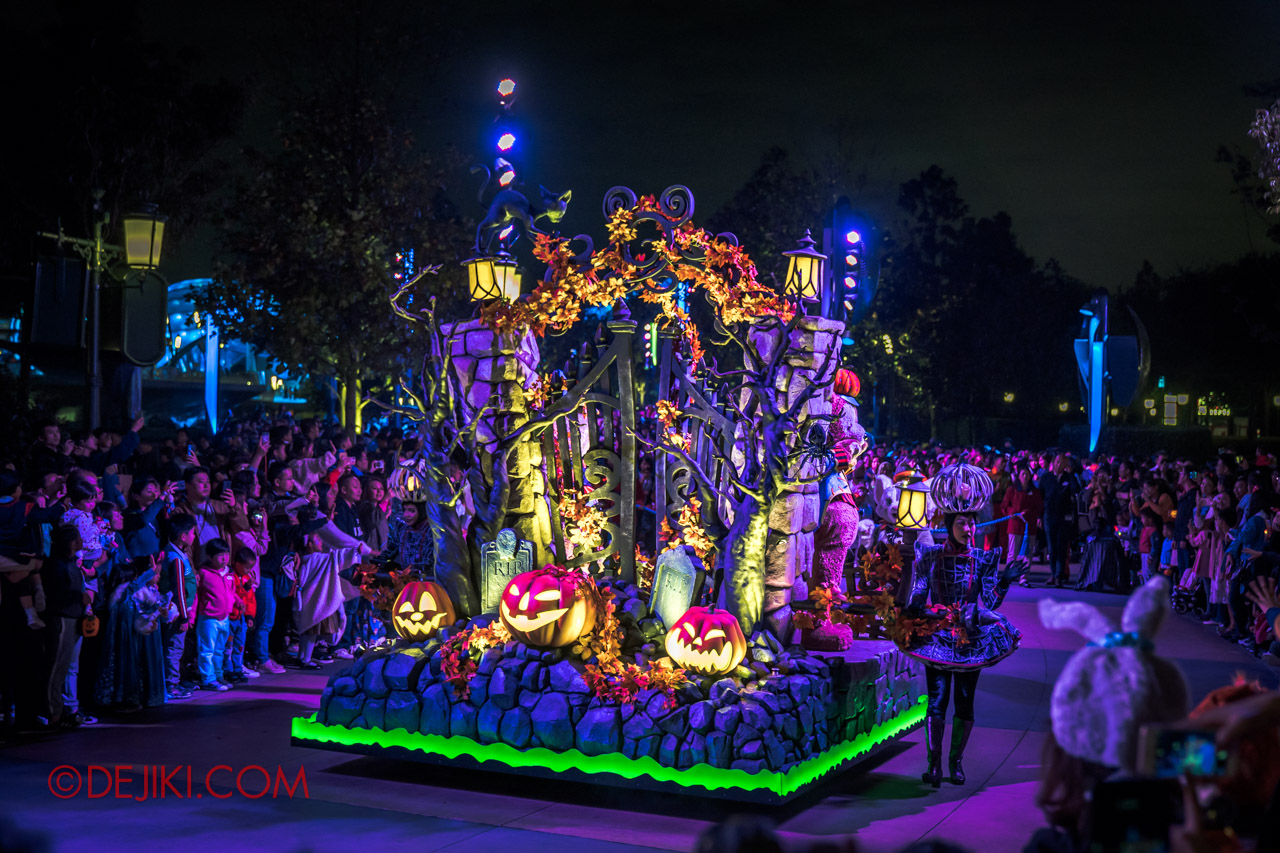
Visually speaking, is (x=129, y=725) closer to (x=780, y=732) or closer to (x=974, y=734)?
(x=780, y=732)

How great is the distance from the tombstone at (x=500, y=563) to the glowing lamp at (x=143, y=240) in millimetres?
3255

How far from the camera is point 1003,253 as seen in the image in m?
43.5

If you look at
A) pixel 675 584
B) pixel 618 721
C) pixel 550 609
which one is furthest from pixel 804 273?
pixel 618 721

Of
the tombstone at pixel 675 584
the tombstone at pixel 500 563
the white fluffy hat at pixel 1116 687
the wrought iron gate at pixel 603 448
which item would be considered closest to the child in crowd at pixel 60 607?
the tombstone at pixel 500 563

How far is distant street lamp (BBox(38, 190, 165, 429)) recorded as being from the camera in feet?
28.0

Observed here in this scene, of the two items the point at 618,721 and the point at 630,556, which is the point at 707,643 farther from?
the point at 630,556

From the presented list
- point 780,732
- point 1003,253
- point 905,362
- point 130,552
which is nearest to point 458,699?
point 780,732

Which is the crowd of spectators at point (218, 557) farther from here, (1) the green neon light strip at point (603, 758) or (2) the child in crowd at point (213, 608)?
(1) the green neon light strip at point (603, 758)

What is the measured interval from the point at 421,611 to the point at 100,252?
411 cm

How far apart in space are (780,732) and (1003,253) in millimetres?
39634

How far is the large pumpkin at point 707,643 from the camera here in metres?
7.12

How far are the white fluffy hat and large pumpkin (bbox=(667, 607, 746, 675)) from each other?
13.4ft

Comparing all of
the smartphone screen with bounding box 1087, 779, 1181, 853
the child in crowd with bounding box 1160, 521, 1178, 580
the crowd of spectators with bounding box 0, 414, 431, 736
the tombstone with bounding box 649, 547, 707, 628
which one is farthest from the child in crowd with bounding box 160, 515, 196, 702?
the child in crowd with bounding box 1160, 521, 1178, 580

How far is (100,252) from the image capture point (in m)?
9.47
